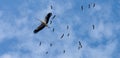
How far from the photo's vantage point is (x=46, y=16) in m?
114

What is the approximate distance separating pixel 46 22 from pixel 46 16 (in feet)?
3.50

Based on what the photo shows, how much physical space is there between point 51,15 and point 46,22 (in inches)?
58.1

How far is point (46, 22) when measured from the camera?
114125 millimetres

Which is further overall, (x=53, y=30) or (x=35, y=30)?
(x=35, y=30)

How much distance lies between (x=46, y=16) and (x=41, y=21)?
4.56 feet

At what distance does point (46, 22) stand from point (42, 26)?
1.74 metres

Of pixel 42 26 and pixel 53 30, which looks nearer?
pixel 53 30

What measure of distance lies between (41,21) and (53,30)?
7352 millimetres

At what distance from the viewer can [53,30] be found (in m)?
108

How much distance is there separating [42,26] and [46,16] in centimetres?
215

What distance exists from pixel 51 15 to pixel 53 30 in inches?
243

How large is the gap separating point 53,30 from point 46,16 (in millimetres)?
6740

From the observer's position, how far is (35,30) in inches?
4562

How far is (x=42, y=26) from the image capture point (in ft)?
379
